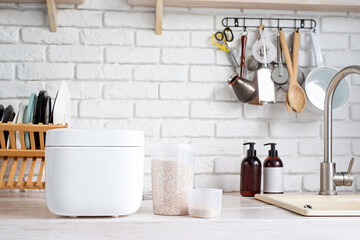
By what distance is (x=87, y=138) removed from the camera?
1007mm

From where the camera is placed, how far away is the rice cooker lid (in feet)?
3.29

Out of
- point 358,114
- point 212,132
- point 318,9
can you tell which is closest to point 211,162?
point 212,132

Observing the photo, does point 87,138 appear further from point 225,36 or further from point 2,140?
point 225,36

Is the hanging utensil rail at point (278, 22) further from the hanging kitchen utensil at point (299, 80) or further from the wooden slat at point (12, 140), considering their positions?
the wooden slat at point (12, 140)

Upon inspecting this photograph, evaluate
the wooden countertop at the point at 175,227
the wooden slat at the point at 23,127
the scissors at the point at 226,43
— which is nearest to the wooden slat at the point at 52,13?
the wooden slat at the point at 23,127

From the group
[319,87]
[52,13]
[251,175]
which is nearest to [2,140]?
[52,13]

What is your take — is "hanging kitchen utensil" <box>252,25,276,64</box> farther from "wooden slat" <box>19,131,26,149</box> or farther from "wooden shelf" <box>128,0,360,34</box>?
"wooden slat" <box>19,131,26,149</box>

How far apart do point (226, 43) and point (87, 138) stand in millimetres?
907

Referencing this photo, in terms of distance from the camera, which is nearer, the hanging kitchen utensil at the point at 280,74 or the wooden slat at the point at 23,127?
the wooden slat at the point at 23,127

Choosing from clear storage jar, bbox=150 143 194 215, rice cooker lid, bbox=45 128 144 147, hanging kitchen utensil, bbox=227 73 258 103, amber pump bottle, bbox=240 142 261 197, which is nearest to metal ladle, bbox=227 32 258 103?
hanging kitchen utensil, bbox=227 73 258 103

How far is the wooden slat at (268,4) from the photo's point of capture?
1.66 meters

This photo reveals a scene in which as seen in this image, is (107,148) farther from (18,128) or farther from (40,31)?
(40,31)

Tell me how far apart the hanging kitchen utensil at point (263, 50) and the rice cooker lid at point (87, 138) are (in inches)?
34.9

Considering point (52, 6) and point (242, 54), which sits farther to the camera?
point (242, 54)
